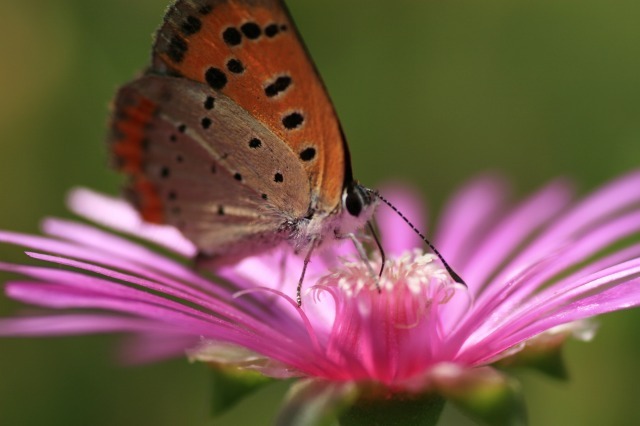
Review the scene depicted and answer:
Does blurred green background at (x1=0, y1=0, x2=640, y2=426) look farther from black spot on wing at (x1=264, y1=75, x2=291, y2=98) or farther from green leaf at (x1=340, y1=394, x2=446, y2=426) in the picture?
black spot on wing at (x1=264, y1=75, x2=291, y2=98)

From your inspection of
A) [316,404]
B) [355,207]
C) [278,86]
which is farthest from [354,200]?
[316,404]

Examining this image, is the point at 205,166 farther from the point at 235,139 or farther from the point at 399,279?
the point at 399,279

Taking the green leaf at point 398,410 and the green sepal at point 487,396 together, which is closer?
the green sepal at point 487,396

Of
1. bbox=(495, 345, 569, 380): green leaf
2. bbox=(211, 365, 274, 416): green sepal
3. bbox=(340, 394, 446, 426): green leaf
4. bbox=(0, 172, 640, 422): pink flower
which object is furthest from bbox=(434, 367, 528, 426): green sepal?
bbox=(211, 365, 274, 416): green sepal

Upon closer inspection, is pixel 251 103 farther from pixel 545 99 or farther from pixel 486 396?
pixel 545 99

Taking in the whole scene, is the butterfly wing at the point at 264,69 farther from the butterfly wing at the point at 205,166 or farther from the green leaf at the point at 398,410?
the green leaf at the point at 398,410

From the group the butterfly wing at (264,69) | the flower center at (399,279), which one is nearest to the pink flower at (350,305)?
the flower center at (399,279)

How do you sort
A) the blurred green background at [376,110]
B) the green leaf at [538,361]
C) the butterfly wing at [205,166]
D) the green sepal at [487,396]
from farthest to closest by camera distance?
the blurred green background at [376,110] → the butterfly wing at [205,166] → the green leaf at [538,361] → the green sepal at [487,396]
